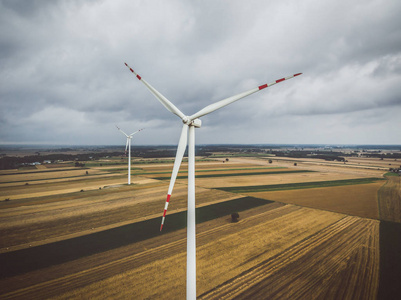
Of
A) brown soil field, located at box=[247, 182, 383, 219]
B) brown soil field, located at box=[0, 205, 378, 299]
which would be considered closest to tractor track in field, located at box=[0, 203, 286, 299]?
brown soil field, located at box=[0, 205, 378, 299]

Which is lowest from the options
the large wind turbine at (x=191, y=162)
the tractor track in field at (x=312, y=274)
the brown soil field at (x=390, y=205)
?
the brown soil field at (x=390, y=205)

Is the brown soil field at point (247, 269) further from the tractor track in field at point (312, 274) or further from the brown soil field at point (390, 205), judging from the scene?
the brown soil field at point (390, 205)

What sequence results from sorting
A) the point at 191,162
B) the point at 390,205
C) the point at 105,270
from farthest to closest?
1. the point at 390,205
2. the point at 105,270
3. the point at 191,162

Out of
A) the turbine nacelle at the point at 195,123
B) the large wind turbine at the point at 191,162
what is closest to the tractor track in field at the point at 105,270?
the large wind turbine at the point at 191,162

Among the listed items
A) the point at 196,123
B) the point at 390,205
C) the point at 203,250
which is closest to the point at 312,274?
the point at 203,250

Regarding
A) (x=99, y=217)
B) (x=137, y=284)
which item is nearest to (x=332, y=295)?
(x=137, y=284)

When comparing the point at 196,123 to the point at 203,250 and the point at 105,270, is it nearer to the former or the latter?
the point at 203,250

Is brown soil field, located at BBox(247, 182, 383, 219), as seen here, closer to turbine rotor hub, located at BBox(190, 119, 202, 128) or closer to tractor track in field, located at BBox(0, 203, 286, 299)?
tractor track in field, located at BBox(0, 203, 286, 299)

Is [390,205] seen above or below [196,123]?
below

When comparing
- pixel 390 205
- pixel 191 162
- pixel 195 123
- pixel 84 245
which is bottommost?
pixel 390 205
